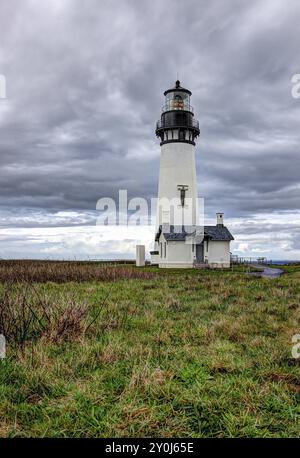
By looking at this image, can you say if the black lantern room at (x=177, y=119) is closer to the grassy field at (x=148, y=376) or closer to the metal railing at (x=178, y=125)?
the metal railing at (x=178, y=125)

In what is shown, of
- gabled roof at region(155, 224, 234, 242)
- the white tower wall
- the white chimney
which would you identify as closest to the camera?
gabled roof at region(155, 224, 234, 242)

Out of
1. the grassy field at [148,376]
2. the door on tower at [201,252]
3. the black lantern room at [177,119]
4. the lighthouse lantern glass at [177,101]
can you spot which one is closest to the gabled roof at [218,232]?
the door on tower at [201,252]

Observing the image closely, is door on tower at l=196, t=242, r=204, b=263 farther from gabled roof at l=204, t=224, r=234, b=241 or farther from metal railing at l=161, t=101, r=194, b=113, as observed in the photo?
metal railing at l=161, t=101, r=194, b=113

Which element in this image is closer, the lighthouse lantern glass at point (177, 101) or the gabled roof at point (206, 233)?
the gabled roof at point (206, 233)

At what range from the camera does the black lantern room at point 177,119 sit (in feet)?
123

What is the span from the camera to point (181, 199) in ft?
123

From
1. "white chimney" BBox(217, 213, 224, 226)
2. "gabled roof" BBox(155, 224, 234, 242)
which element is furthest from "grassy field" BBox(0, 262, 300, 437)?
"white chimney" BBox(217, 213, 224, 226)

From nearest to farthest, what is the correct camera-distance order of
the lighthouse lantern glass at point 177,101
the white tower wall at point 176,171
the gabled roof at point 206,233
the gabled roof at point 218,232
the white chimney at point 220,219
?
the gabled roof at point 206,233 < the white tower wall at point 176,171 < the gabled roof at point 218,232 < the lighthouse lantern glass at point 177,101 < the white chimney at point 220,219

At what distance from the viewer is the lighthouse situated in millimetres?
36969

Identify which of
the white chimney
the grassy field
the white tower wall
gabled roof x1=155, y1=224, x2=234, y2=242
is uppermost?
the white tower wall

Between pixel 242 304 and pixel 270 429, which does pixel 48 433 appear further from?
pixel 242 304

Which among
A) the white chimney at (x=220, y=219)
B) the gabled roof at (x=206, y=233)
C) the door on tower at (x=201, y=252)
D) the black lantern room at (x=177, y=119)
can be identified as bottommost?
the door on tower at (x=201, y=252)

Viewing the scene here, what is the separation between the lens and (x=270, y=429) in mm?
3607

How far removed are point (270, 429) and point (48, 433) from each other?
6.68 feet
